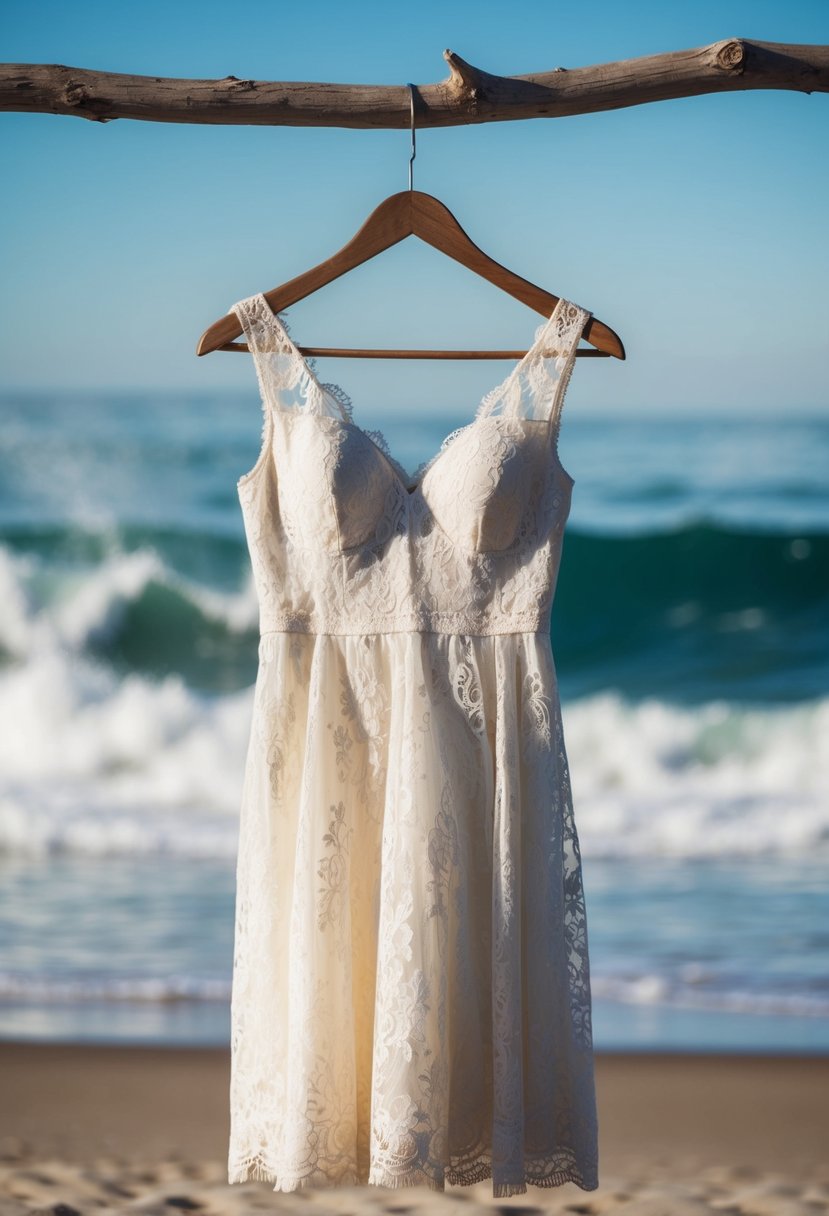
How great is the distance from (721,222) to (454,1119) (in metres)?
4.69

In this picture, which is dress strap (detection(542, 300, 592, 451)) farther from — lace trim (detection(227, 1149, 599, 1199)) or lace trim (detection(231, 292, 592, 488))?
lace trim (detection(227, 1149, 599, 1199))

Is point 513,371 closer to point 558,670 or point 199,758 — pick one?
point 199,758

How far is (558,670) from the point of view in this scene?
628cm

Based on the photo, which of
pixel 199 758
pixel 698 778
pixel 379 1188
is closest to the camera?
pixel 379 1188

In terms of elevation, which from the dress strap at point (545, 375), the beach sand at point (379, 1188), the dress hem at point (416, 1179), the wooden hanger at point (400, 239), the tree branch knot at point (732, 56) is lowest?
the beach sand at point (379, 1188)

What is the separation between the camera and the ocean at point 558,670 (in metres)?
4.50

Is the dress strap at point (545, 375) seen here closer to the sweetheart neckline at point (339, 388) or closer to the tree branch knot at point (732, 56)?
the sweetheart neckline at point (339, 388)

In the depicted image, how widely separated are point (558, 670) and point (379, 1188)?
142 inches

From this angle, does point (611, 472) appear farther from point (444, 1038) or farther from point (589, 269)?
point (444, 1038)

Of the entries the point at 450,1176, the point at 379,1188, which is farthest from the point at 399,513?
the point at 379,1188

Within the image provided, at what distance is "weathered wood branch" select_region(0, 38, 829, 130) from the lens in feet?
6.42

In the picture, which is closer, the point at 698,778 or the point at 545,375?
the point at 545,375

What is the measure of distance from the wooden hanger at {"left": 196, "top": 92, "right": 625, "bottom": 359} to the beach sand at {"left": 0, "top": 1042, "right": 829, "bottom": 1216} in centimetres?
185

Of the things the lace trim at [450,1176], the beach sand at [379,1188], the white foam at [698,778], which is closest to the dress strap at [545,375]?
the lace trim at [450,1176]
